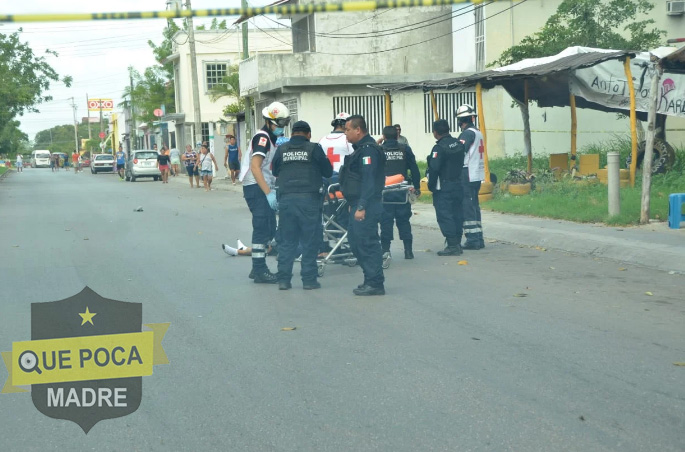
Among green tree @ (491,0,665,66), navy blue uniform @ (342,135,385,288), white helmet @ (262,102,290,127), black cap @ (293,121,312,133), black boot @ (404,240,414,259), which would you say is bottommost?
black boot @ (404,240,414,259)

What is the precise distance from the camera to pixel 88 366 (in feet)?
14.8

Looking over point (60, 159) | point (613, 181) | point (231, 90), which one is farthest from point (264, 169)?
point (60, 159)

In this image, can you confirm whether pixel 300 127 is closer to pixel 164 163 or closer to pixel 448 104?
pixel 448 104

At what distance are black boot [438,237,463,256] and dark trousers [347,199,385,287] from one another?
3.13 m

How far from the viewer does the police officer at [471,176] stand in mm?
12445

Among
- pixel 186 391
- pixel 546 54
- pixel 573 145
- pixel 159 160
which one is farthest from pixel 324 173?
pixel 159 160

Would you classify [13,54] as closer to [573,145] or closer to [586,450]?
[573,145]

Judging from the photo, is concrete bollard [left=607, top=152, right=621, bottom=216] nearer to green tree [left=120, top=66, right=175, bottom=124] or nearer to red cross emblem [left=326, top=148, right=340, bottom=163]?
red cross emblem [left=326, top=148, right=340, bottom=163]

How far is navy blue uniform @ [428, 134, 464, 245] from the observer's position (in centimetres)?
1187

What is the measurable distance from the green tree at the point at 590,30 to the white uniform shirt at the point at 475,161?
532 inches

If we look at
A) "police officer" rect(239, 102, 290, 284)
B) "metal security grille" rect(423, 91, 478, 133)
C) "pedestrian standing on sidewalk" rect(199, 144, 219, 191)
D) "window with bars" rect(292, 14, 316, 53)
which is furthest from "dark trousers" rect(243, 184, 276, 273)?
"window with bars" rect(292, 14, 316, 53)

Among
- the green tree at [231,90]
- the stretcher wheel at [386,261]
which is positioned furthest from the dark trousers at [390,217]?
the green tree at [231,90]

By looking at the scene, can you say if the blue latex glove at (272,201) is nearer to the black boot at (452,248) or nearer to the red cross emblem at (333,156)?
the red cross emblem at (333,156)

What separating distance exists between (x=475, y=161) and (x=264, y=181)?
411 centimetres
